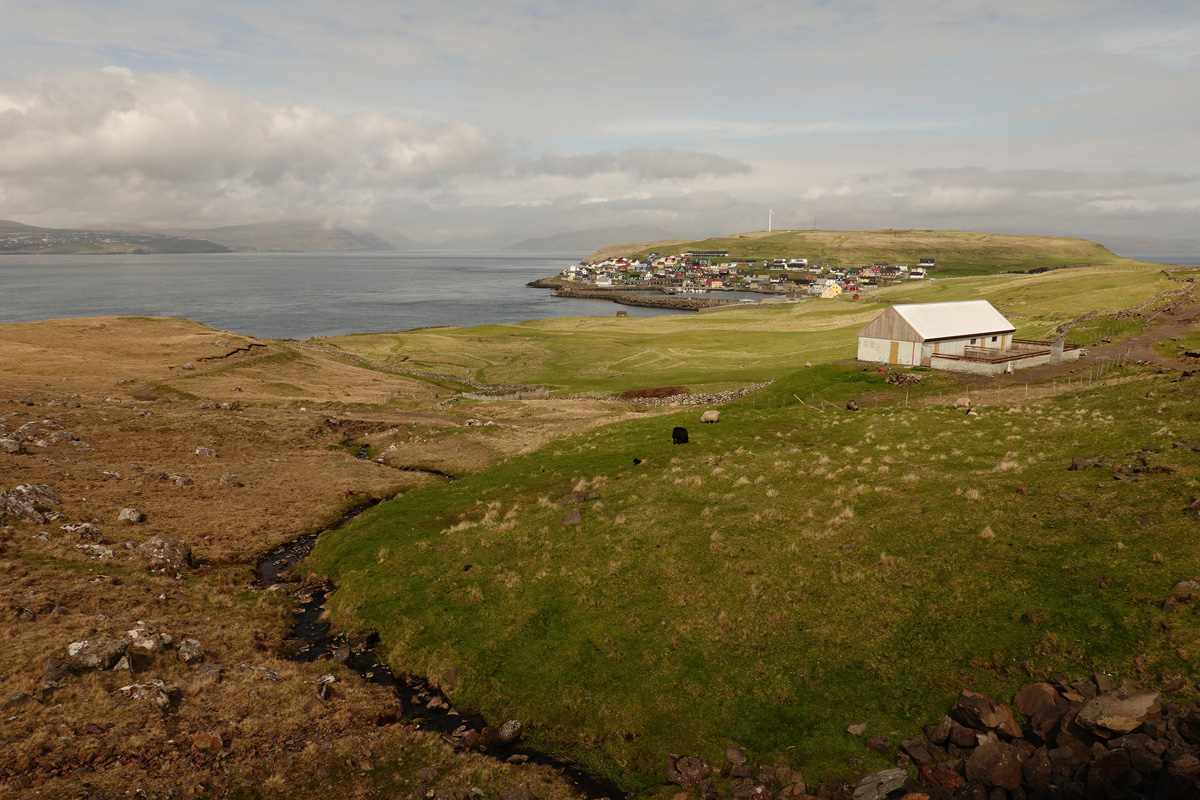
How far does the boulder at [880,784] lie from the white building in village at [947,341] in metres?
57.3

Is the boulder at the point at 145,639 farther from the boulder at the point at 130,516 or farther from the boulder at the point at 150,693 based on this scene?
the boulder at the point at 130,516

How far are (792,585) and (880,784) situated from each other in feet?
29.6

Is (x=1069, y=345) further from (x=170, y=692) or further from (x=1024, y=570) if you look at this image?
(x=170, y=692)

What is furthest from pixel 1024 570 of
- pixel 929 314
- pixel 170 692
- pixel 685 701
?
pixel 929 314

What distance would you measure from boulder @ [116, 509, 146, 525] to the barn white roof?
70195mm

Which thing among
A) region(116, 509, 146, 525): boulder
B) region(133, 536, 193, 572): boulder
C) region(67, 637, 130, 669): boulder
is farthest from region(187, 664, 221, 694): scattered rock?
region(116, 509, 146, 525): boulder

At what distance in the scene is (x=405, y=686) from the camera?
24.5m

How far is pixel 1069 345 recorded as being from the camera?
71.7 m

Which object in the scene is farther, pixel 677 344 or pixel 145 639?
pixel 677 344

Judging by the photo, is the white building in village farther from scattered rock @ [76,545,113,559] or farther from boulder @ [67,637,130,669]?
scattered rock @ [76,545,113,559]

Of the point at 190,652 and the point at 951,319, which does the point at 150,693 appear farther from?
the point at 951,319

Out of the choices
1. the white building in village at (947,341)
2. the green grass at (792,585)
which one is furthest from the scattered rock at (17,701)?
the white building in village at (947,341)

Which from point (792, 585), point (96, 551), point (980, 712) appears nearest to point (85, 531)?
point (96, 551)

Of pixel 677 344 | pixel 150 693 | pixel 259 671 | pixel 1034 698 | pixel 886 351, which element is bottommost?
pixel 259 671
